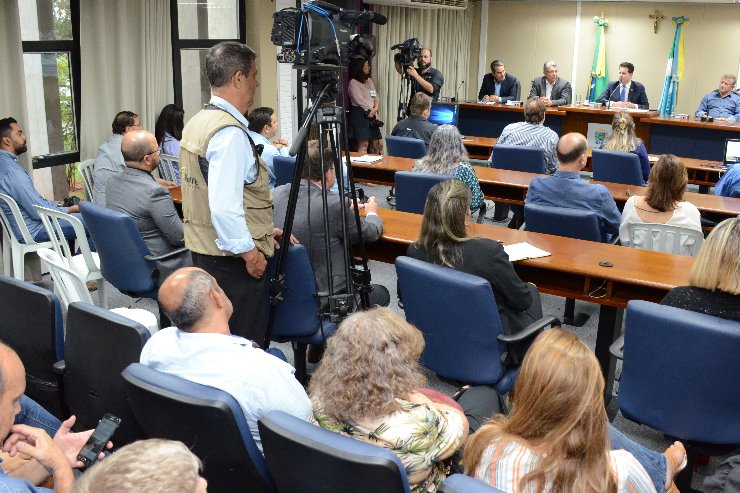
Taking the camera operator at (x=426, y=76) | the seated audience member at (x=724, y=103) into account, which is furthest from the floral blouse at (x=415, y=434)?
the seated audience member at (x=724, y=103)

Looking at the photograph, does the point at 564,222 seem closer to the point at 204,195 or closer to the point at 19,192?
the point at 204,195

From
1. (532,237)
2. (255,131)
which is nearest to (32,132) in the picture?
(255,131)

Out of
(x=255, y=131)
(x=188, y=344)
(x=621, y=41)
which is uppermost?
(x=621, y=41)

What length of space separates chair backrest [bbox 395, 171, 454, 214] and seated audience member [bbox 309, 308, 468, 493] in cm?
299

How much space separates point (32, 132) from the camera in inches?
230

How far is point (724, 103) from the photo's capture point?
8.81 m

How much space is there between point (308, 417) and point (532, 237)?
2.01m

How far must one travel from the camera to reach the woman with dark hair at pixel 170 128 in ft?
20.0

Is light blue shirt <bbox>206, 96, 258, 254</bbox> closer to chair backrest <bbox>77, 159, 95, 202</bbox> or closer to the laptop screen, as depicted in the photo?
chair backrest <bbox>77, 159, 95, 202</bbox>

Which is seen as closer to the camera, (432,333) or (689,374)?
(689,374)

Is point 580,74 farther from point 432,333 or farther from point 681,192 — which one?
point 432,333

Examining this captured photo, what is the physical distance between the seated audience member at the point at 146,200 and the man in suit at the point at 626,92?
6938 mm

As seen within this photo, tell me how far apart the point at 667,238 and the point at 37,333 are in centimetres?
303

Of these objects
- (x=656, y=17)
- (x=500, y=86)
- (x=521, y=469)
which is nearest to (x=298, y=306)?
(x=521, y=469)
